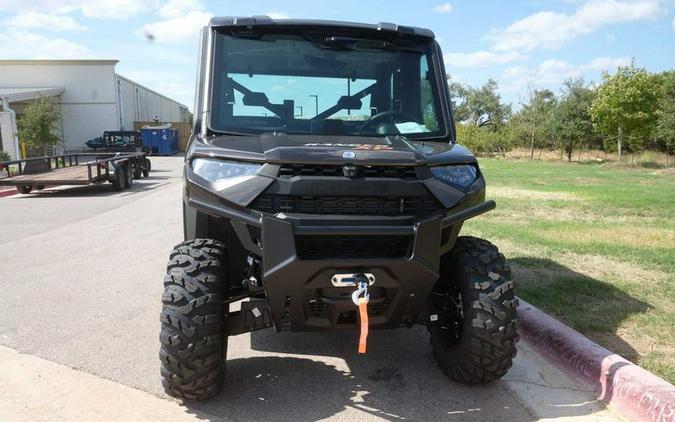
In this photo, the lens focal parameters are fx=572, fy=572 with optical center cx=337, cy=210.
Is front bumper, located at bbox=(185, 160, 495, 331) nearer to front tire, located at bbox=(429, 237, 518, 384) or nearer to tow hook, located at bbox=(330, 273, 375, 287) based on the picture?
tow hook, located at bbox=(330, 273, 375, 287)

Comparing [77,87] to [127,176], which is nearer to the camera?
[127,176]

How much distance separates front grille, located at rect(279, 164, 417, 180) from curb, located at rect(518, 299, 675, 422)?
1.85 m

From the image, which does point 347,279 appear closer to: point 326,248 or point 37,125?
point 326,248

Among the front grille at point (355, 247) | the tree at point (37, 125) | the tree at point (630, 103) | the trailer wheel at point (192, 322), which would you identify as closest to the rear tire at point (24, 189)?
the trailer wheel at point (192, 322)

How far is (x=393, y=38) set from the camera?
4.09m

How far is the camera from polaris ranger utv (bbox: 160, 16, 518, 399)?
315cm

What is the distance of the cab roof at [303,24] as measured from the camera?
3.85 metres

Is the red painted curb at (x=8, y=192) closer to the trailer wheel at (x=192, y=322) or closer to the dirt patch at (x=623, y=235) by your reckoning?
the dirt patch at (x=623, y=235)

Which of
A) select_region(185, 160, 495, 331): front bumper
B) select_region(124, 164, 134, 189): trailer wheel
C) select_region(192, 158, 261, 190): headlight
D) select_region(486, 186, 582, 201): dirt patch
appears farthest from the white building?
select_region(185, 160, 495, 331): front bumper

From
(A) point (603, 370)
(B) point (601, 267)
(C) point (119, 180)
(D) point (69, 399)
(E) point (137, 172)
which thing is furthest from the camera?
(E) point (137, 172)

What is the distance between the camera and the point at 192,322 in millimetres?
3229

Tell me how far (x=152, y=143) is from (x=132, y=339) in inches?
1656

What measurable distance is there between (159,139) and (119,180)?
2827cm

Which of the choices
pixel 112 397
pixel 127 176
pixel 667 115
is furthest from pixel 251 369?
pixel 667 115
